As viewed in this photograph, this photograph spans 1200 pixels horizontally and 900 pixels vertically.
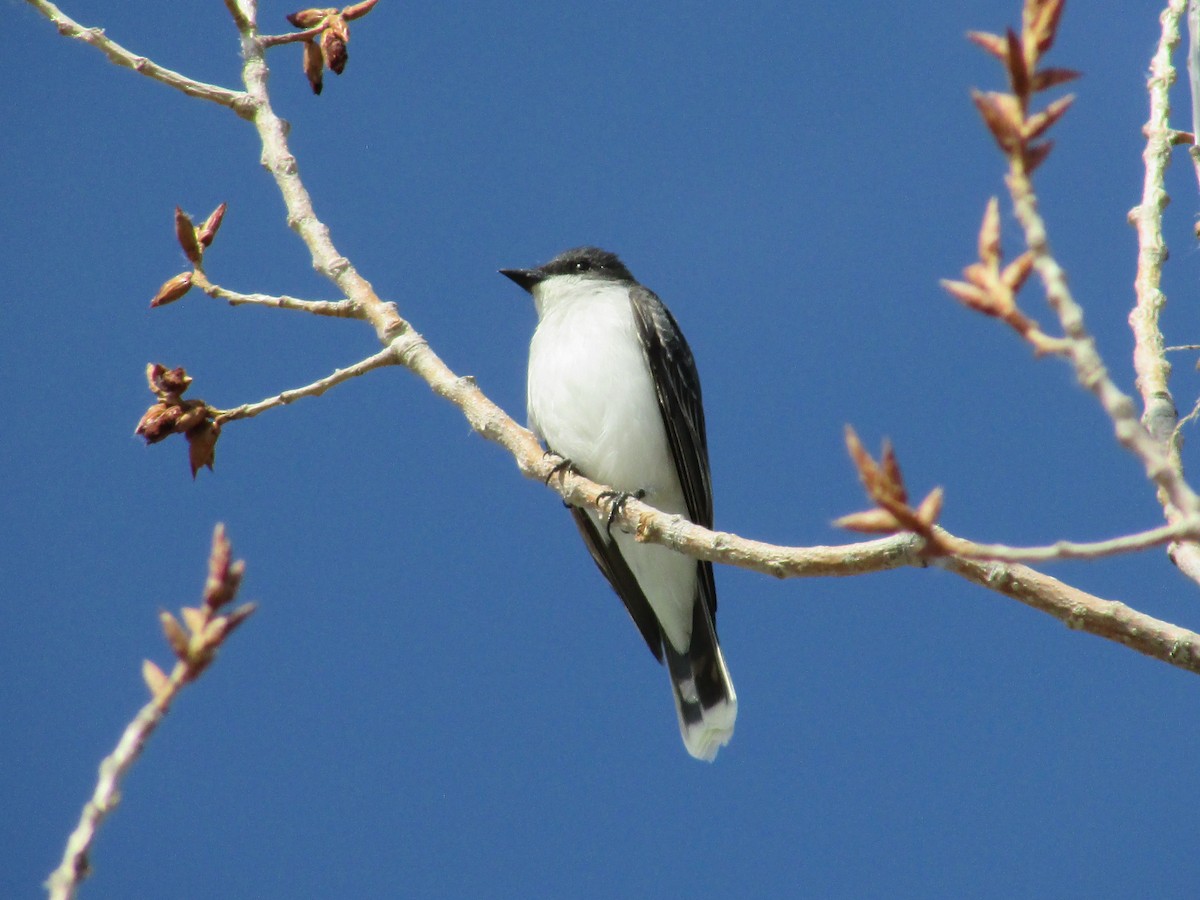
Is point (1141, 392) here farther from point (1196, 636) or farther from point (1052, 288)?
point (1052, 288)

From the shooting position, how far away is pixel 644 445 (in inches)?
274

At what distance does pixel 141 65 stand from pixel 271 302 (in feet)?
3.12

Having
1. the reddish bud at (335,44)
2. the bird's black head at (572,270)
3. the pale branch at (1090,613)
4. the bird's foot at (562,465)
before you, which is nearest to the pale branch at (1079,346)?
the pale branch at (1090,613)

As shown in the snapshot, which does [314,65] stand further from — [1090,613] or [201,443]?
[1090,613]

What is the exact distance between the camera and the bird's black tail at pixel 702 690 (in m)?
6.95

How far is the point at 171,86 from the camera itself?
14.9 ft

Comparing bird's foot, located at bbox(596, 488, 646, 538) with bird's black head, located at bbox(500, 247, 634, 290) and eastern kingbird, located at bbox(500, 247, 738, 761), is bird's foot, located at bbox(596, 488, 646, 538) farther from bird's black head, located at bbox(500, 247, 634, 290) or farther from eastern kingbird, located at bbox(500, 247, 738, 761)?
bird's black head, located at bbox(500, 247, 634, 290)

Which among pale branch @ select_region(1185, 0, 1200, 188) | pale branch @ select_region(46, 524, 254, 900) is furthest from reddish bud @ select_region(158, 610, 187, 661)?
pale branch @ select_region(1185, 0, 1200, 188)

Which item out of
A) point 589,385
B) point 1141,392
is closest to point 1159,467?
point 1141,392

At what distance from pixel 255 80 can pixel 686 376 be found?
327 cm

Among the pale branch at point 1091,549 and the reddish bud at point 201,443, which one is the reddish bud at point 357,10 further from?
the pale branch at point 1091,549

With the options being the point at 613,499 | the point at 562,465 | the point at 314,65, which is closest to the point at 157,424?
the point at 314,65

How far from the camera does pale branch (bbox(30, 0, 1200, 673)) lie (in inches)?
72.2

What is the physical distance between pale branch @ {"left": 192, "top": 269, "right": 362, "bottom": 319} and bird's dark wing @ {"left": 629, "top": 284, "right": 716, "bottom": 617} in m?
2.79
